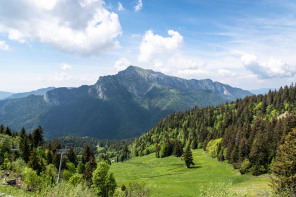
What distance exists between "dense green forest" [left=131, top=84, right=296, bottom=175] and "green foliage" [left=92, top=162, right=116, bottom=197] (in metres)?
56.4

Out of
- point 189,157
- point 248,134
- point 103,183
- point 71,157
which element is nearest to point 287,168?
point 103,183

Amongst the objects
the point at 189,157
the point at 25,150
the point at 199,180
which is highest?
the point at 25,150

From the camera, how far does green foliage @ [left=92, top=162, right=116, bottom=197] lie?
5300cm

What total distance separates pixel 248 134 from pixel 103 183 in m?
89.2

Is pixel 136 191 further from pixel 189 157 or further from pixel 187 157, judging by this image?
pixel 189 157

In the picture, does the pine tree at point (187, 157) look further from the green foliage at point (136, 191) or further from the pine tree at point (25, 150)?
the pine tree at point (25, 150)

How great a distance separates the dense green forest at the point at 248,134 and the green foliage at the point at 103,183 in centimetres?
5644

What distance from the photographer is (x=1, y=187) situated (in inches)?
1480

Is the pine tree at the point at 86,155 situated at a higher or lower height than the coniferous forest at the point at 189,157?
lower

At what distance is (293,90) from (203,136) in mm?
84320

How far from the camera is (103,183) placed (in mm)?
53594

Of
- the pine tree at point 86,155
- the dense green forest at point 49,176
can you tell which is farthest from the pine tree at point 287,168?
the pine tree at point 86,155

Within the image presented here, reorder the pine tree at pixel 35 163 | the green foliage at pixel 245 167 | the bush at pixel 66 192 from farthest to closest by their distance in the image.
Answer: the green foliage at pixel 245 167 → the pine tree at pixel 35 163 → the bush at pixel 66 192

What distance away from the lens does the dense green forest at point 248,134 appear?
7881 centimetres
